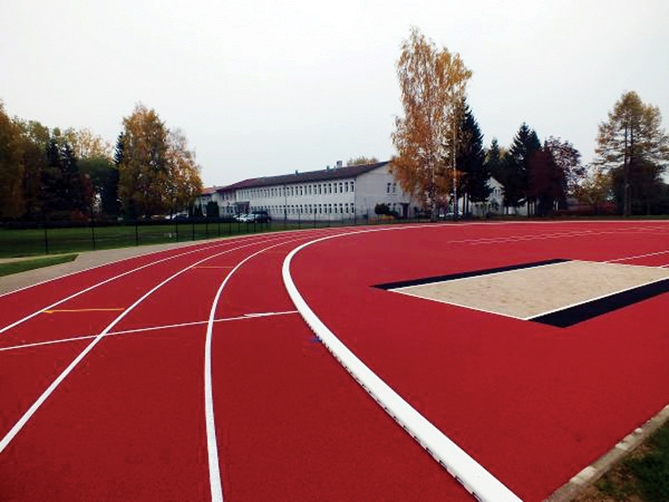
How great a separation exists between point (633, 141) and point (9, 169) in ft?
214

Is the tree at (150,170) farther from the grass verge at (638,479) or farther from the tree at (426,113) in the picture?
the grass verge at (638,479)

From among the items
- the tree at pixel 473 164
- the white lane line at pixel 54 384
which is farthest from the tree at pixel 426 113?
the white lane line at pixel 54 384

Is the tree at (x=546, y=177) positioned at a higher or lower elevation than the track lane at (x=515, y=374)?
higher

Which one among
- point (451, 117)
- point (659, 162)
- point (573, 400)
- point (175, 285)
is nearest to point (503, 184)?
point (659, 162)

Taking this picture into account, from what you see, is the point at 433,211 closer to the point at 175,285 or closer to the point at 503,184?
the point at 503,184

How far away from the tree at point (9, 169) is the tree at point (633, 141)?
6242 cm

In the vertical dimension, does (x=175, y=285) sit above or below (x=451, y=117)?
below

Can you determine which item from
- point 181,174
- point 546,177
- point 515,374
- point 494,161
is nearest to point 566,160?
point 546,177

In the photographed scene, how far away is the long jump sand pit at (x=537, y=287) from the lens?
9309 millimetres

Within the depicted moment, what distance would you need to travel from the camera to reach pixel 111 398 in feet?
17.1

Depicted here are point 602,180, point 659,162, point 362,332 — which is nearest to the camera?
point 362,332

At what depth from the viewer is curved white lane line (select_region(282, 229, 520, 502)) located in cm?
332

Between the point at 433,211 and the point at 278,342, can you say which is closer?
the point at 278,342

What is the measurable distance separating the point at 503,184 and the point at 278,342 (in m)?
66.3
